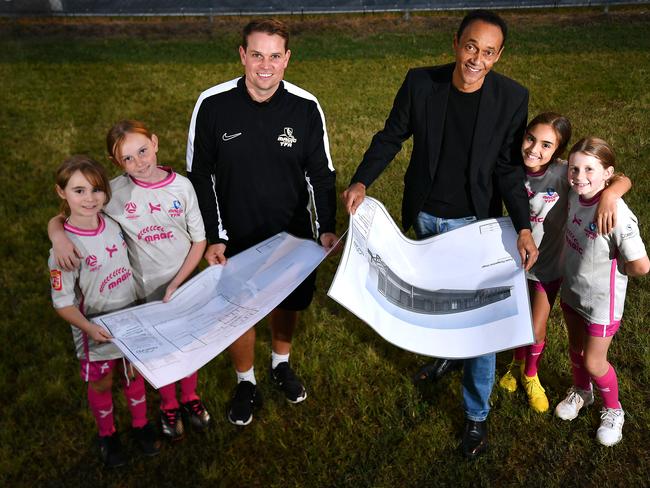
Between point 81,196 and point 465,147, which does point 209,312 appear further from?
point 465,147

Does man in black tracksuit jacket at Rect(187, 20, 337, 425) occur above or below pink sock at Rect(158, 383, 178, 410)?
above

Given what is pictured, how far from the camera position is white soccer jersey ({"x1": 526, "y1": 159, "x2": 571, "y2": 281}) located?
3172mm

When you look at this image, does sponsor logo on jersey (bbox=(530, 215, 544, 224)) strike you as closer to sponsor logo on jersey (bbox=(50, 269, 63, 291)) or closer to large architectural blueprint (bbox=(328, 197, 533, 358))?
large architectural blueprint (bbox=(328, 197, 533, 358))

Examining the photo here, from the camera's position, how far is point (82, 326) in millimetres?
2740

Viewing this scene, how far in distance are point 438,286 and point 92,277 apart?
1.67 metres

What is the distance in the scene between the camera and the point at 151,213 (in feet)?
9.79

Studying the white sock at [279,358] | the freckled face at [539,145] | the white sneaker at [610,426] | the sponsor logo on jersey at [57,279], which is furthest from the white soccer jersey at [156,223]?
the white sneaker at [610,426]

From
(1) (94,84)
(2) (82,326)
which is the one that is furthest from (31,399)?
(1) (94,84)

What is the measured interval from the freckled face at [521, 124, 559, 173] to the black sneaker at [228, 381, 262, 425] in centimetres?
216

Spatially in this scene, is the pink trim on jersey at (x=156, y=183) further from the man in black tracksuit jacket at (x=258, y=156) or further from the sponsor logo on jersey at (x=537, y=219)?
the sponsor logo on jersey at (x=537, y=219)

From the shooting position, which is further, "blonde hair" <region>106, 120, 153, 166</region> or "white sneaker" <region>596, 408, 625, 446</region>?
"white sneaker" <region>596, 408, 625, 446</region>

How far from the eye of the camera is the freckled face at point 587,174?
2.83m

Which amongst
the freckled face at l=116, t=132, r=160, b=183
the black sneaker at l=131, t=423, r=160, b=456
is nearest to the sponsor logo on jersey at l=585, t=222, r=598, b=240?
the freckled face at l=116, t=132, r=160, b=183

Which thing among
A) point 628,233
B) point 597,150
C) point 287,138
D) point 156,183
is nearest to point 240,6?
point 287,138
